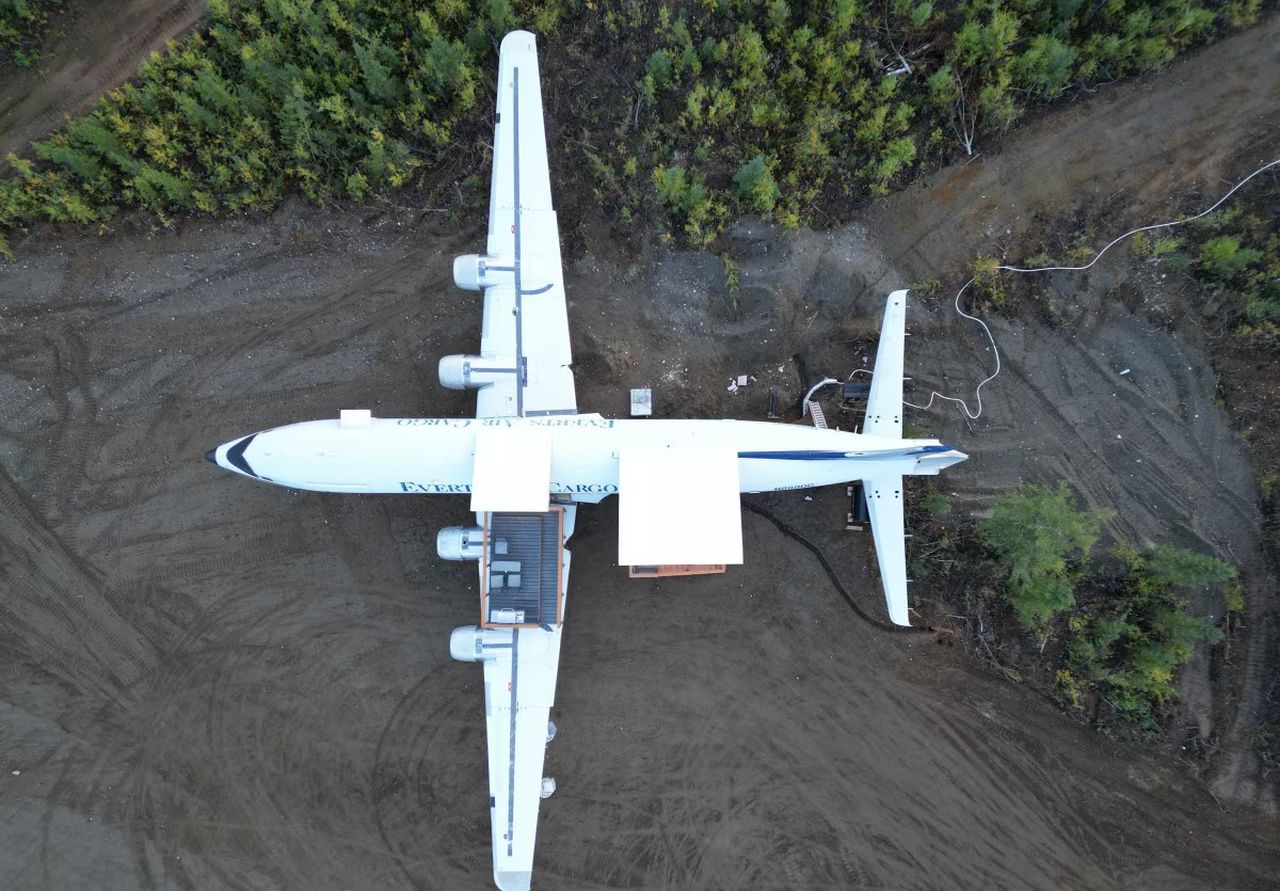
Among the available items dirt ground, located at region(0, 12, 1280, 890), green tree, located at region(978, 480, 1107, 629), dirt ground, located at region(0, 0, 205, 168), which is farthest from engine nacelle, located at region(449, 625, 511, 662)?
dirt ground, located at region(0, 0, 205, 168)

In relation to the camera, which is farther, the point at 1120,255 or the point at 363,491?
the point at 1120,255

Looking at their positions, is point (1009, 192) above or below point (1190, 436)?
above

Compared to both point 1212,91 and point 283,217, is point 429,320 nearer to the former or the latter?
point 283,217

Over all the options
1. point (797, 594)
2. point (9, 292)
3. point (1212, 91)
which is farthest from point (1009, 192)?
point (9, 292)

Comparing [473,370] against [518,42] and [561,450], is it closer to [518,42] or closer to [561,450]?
[561,450]

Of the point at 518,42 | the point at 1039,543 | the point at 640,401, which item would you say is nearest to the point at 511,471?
the point at 640,401

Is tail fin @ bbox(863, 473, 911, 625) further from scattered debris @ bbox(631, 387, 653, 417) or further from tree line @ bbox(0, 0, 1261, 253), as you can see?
tree line @ bbox(0, 0, 1261, 253)

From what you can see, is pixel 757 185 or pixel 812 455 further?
pixel 757 185
